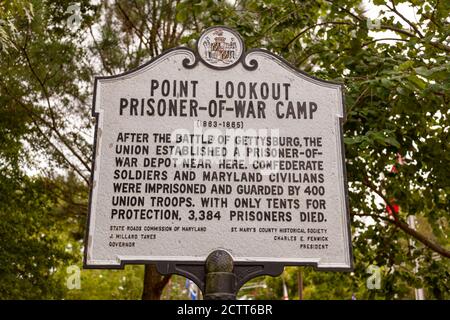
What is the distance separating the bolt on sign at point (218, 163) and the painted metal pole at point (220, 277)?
0.06 metres

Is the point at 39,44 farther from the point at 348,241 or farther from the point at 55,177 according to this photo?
the point at 348,241

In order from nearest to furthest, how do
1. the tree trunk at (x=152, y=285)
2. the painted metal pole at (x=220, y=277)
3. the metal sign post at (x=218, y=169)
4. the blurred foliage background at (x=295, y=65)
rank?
the painted metal pole at (x=220, y=277)
the metal sign post at (x=218, y=169)
the blurred foliage background at (x=295, y=65)
the tree trunk at (x=152, y=285)

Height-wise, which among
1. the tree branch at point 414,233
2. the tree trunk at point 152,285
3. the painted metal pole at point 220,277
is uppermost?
the tree branch at point 414,233

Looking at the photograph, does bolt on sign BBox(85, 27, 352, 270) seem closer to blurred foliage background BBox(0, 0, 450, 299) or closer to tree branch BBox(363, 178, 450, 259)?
blurred foliage background BBox(0, 0, 450, 299)

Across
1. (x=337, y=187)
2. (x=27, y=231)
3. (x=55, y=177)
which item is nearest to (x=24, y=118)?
(x=55, y=177)

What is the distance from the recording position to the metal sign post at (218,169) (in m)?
3.47

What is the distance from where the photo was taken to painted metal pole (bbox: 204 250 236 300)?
131 inches

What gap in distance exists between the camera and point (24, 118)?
9.01 meters

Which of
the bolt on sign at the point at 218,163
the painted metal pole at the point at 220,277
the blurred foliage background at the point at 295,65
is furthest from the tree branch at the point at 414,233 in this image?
the painted metal pole at the point at 220,277

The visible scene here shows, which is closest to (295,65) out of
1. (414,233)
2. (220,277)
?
(414,233)

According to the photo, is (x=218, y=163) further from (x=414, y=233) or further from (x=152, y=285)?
(x=152, y=285)

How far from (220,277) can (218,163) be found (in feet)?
2.79

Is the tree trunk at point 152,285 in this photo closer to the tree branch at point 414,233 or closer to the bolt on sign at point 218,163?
the tree branch at point 414,233

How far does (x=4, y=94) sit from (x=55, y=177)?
6.13 ft
